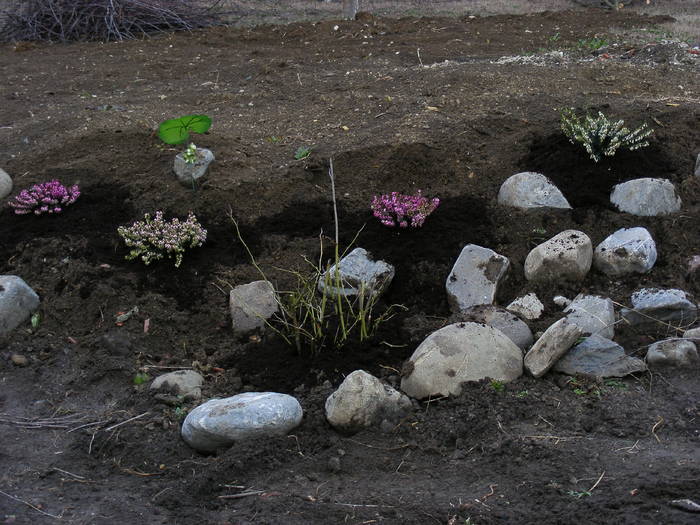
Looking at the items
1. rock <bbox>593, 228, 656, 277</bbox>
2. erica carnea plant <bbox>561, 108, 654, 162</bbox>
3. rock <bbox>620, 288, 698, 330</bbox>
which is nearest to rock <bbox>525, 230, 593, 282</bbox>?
rock <bbox>593, 228, 656, 277</bbox>

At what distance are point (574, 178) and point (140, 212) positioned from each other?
2850 mm

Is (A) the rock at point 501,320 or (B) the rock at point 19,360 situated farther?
(B) the rock at point 19,360

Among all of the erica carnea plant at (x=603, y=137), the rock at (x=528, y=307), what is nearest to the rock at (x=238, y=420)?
the rock at (x=528, y=307)

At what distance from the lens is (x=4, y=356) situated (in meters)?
4.21

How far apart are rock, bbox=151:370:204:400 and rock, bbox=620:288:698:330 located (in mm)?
2191

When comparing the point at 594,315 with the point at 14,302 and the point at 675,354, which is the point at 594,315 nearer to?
the point at 675,354

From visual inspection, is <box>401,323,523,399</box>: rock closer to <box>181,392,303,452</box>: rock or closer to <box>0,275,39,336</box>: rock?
<box>181,392,303,452</box>: rock

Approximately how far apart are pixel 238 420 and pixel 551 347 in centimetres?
145

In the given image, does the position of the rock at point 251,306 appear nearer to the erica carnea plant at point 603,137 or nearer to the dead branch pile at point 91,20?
the erica carnea plant at point 603,137

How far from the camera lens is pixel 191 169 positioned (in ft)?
17.5

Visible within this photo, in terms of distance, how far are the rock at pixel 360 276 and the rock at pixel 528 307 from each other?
0.70 meters

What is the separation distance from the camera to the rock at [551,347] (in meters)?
3.54

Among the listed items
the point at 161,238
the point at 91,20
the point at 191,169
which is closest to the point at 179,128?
the point at 191,169

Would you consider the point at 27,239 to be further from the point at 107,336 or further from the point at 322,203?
the point at 322,203
